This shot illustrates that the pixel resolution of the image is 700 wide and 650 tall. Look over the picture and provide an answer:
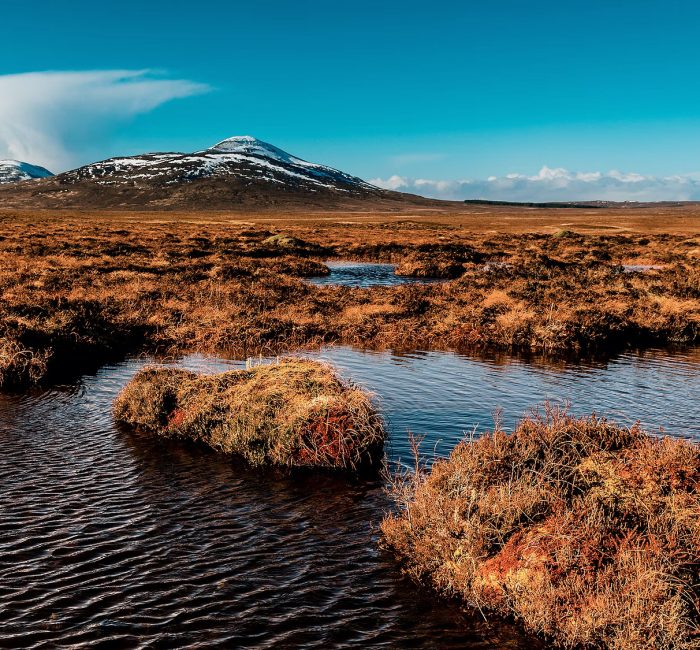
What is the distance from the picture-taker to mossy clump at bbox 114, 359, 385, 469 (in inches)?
534

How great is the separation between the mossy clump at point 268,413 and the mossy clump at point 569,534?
2821mm

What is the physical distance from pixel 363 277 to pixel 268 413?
37096 mm

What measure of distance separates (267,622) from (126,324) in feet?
70.3

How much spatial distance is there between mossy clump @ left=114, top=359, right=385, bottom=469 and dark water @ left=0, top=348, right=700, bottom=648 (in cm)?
53

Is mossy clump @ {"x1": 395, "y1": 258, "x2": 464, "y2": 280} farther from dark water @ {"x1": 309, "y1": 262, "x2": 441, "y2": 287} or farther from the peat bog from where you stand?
the peat bog

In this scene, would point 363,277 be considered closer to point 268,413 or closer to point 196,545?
point 268,413

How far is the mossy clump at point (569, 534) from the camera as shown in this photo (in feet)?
23.9

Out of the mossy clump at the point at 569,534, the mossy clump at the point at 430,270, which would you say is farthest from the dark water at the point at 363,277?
the mossy clump at the point at 569,534

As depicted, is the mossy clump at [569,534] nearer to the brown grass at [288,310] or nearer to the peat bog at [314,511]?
the peat bog at [314,511]

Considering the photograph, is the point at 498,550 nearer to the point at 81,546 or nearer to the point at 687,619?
the point at 687,619

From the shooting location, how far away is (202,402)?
15.4 m

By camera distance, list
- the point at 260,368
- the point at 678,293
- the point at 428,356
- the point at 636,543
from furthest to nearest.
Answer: the point at 678,293 < the point at 428,356 < the point at 260,368 < the point at 636,543

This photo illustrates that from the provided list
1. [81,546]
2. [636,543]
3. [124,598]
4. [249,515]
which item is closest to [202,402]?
[249,515]

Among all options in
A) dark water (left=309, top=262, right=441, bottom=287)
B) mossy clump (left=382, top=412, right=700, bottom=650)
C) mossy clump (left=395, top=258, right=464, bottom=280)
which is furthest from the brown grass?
mossy clump (left=382, top=412, right=700, bottom=650)
